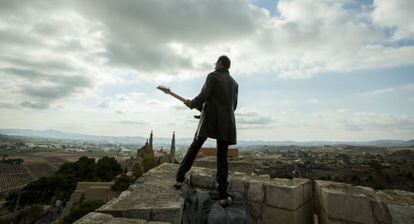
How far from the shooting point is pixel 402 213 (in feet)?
8.60

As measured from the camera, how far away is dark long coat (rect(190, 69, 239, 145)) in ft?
11.0

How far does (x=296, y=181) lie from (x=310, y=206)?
0.46m

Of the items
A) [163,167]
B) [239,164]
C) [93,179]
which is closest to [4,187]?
[93,179]

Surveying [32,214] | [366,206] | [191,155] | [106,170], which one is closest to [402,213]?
[366,206]

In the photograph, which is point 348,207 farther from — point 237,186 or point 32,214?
point 32,214

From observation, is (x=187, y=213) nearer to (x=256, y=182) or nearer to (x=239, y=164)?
(x=256, y=182)

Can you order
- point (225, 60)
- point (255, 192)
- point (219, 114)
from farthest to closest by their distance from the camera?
point (255, 192) → point (225, 60) → point (219, 114)

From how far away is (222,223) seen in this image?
242cm

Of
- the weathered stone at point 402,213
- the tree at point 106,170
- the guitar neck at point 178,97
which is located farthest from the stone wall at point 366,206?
the tree at point 106,170

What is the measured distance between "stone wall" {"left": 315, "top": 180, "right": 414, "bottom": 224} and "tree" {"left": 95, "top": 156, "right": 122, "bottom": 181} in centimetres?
4790

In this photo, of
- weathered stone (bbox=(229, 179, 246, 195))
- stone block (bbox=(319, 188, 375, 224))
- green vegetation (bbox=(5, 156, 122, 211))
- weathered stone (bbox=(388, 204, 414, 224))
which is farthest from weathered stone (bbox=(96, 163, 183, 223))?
green vegetation (bbox=(5, 156, 122, 211))

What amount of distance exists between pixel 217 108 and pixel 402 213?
2.30m

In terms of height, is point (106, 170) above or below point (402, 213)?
below

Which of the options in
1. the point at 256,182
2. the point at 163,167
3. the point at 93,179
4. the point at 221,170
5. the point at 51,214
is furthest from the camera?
the point at 93,179
